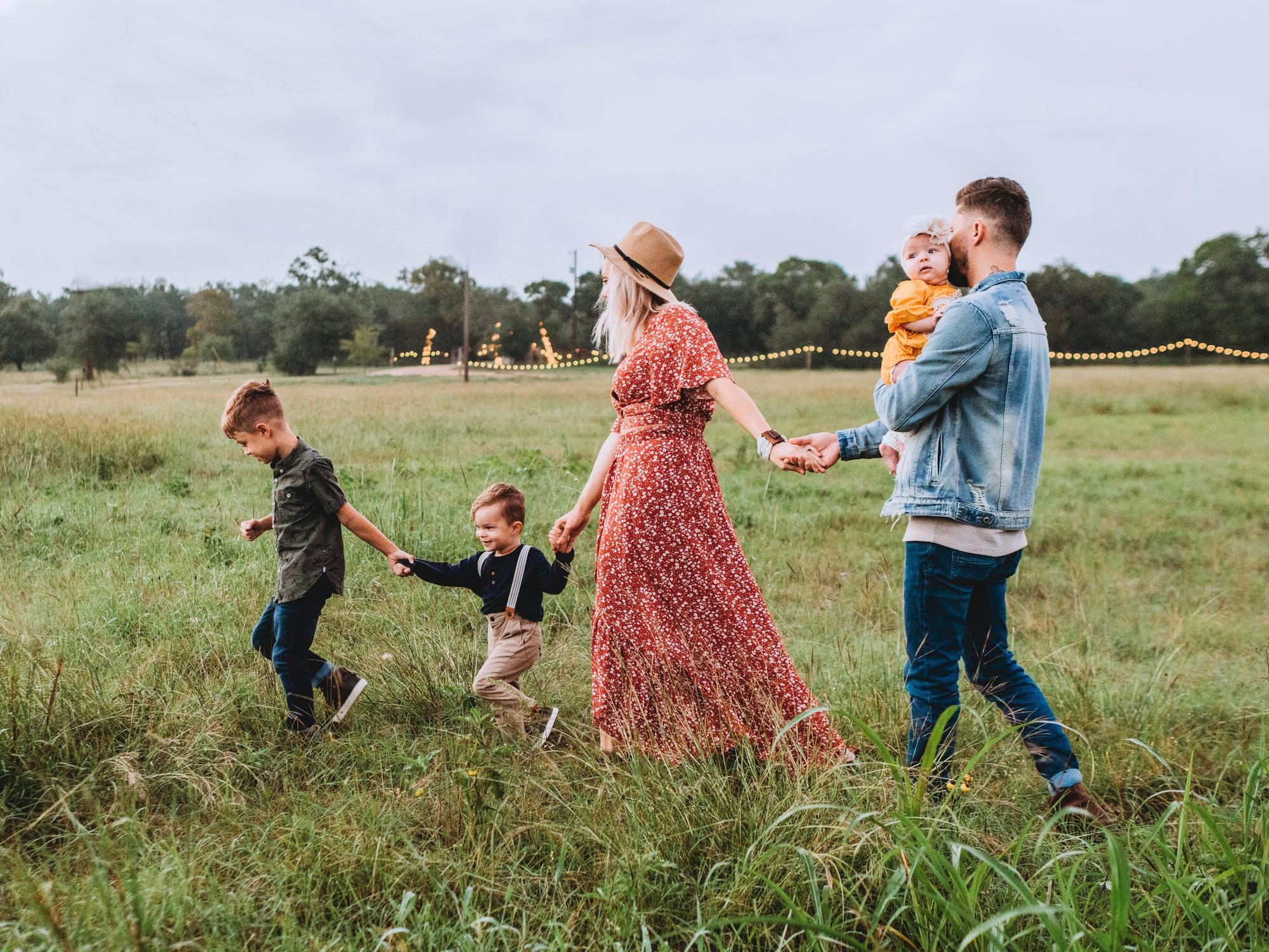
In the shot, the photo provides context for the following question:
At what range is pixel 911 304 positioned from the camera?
9.84 feet

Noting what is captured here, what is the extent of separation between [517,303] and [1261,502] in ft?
42.8

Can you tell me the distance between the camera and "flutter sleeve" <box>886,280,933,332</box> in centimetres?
299

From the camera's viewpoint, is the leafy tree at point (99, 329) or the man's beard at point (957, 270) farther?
the leafy tree at point (99, 329)

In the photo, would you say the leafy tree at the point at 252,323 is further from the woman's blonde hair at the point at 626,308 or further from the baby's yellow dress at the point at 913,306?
the baby's yellow dress at the point at 913,306

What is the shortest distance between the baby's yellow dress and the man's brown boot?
1472 millimetres

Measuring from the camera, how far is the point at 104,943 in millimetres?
1891

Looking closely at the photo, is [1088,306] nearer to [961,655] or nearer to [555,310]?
[555,310]

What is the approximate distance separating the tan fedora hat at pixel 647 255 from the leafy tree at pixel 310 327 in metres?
8.62

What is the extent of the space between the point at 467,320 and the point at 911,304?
1183cm

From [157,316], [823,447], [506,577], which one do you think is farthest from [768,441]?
[157,316]

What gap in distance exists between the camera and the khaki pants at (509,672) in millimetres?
3336

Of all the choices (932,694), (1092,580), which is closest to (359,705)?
(932,694)

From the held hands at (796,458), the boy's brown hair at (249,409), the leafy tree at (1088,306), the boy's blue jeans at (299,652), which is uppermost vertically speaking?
the leafy tree at (1088,306)

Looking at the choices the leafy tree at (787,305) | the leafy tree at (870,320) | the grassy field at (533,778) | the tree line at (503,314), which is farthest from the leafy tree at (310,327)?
the leafy tree at (870,320)
